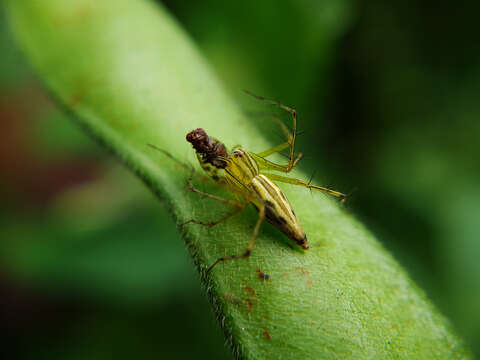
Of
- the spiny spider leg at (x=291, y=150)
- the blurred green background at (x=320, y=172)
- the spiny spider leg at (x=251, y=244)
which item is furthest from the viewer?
the blurred green background at (x=320, y=172)

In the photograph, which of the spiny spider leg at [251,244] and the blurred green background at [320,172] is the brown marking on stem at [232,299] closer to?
the spiny spider leg at [251,244]

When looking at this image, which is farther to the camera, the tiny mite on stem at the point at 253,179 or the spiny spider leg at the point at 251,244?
the tiny mite on stem at the point at 253,179

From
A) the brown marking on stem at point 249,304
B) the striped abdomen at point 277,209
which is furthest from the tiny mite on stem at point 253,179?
the brown marking on stem at point 249,304

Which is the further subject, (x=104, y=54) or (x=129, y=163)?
(x=104, y=54)

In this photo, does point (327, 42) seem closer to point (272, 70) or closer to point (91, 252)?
point (272, 70)

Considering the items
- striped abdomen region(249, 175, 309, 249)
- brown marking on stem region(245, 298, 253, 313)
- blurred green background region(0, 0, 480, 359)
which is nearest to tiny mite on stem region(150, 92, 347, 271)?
striped abdomen region(249, 175, 309, 249)

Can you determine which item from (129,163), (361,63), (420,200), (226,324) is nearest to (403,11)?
(361,63)

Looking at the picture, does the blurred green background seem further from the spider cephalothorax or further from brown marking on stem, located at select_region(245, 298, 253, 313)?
brown marking on stem, located at select_region(245, 298, 253, 313)
